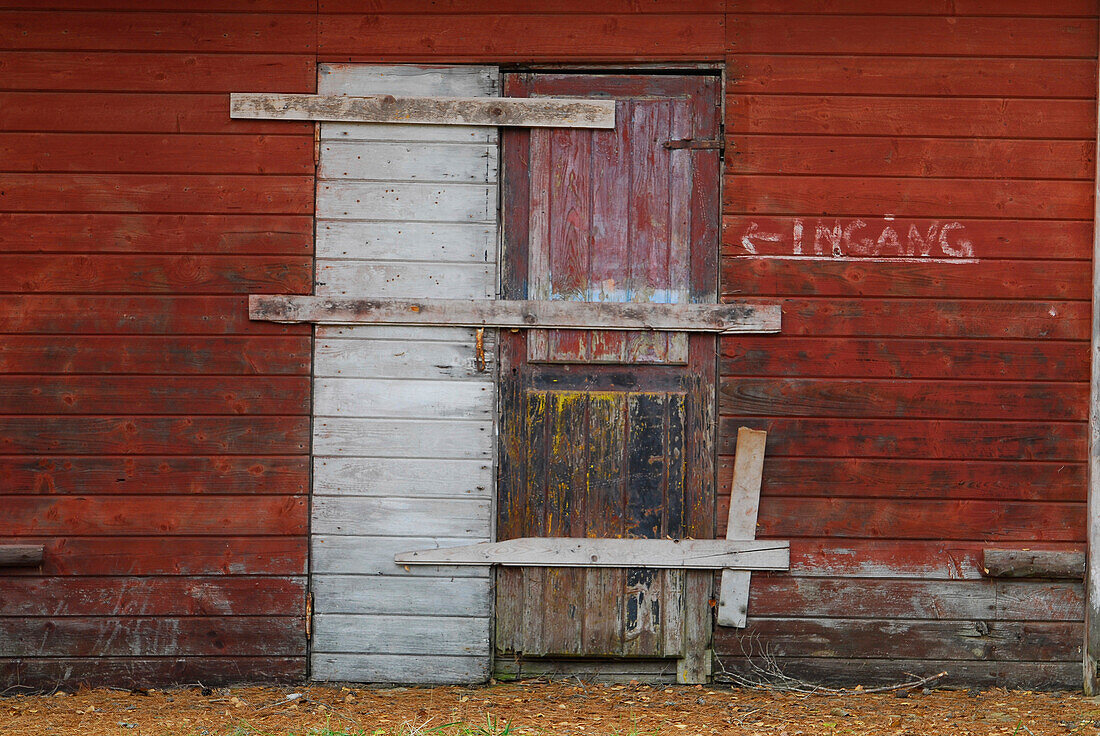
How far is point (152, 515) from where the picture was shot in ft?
11.9

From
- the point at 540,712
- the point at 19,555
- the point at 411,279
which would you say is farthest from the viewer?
the point at 411,279

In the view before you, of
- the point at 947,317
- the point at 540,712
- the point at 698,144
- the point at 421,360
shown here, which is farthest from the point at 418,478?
the point at 947,317

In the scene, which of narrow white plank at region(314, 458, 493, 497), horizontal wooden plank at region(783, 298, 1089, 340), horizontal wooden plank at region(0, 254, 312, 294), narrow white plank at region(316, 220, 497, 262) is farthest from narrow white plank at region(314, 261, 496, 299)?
horizontal wooden plank at region(783, 298, 1089, 340)

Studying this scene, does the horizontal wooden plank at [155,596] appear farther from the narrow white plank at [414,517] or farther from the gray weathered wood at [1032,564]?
the gray weathered wood at [1032,564]

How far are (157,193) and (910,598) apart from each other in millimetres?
3429

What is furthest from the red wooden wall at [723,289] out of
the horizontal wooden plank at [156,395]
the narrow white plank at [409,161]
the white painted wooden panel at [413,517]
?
the white painted wooden panel at [413,517]

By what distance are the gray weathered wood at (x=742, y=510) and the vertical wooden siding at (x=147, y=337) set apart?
1.72 m

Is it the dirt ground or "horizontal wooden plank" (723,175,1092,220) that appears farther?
"horizontal wooden plank" (723,175,1092,220)

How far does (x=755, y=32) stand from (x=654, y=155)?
0.63 m

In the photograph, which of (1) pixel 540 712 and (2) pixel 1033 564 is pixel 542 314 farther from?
(2) pixel 1033 564

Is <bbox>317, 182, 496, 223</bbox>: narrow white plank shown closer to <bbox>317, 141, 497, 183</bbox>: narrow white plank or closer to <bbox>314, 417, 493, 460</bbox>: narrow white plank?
<bbox>317, 141, 497, 183</bbox>: narrow white plank

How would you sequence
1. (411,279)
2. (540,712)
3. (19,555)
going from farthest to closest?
(411,279) → (19,555) → (540,712)

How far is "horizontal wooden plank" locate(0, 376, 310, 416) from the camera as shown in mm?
3613

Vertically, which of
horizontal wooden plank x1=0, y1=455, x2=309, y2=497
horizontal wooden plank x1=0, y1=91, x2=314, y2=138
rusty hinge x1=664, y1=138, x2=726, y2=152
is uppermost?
horizontal wooden plank x1=0, y1=91, x2=314, y2=138
